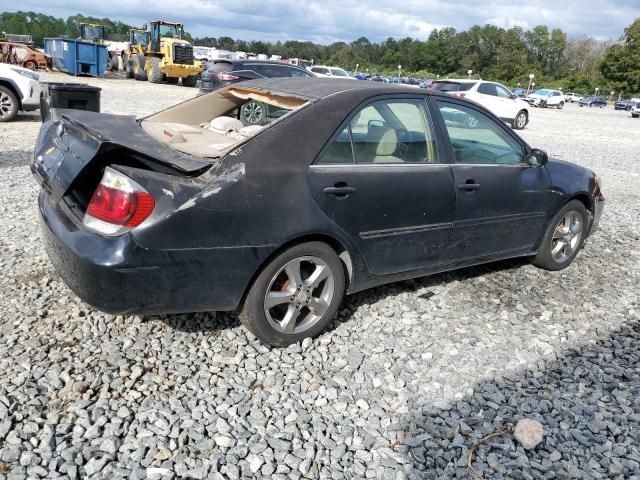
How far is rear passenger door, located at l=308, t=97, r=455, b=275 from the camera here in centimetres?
338

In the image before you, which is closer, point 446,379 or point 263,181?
point 263,181

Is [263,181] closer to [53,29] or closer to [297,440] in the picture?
[297,440]

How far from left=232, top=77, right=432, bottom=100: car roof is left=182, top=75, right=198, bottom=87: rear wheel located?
27.5 meters

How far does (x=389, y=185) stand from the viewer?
3.59 metres

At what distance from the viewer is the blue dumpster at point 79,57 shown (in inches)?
1106

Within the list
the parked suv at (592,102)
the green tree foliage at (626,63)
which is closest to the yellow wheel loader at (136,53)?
the parked suv at (592,102)

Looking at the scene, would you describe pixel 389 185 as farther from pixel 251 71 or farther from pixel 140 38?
pixel 140 38

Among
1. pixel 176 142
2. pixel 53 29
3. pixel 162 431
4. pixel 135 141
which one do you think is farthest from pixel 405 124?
pixel 53 29

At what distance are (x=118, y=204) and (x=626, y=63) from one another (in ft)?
296

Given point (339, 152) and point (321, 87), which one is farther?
point (321, 87)

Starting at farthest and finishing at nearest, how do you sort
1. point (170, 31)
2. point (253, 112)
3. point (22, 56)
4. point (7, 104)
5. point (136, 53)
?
point (136, 53)
point (170, 31)
point (22, 56)
point (7, 104)
point (253, 112)

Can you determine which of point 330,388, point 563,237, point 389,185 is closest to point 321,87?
point 389,185

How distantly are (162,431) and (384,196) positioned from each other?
1.93 metres

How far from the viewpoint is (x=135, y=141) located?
337 centimetres
